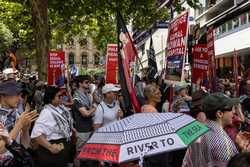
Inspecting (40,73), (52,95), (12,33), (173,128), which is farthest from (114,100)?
(12,33)

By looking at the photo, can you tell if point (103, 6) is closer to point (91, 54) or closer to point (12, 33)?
point (12, 33)

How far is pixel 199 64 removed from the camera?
10266mm

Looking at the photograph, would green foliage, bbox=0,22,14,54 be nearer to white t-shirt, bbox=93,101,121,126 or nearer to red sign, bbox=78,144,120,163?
white t-shirt, bbox=93,101,121,126

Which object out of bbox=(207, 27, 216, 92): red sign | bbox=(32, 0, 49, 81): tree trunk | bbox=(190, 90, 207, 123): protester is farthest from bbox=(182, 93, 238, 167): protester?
bbox=(32, 0, 49, 81): tree trunk

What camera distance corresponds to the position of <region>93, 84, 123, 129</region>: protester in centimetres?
805

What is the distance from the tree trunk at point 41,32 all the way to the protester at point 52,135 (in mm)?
10340

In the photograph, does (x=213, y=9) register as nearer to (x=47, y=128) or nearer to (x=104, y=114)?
(x=104, y=114)

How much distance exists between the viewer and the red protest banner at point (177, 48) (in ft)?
21.8

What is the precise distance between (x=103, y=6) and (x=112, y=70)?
9056mm

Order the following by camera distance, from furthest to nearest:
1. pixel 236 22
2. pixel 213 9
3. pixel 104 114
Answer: pixel 213 9, pixel 236 22, pixel 104 114

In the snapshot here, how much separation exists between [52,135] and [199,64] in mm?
4320

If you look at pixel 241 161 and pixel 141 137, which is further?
pixel 141 137

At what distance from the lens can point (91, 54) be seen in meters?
130

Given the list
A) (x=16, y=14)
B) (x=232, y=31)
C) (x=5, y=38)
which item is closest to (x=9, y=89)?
(x=16, y=14)
